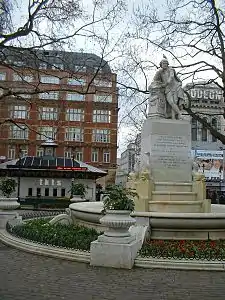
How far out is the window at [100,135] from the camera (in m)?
70.9

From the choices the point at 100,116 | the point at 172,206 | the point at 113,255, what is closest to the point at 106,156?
the point at 100,116

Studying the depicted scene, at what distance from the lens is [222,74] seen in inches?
847

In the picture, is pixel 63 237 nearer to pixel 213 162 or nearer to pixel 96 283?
pixel 96 283

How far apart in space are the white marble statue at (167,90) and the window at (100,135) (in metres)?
56.3

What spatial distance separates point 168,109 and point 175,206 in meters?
3.99

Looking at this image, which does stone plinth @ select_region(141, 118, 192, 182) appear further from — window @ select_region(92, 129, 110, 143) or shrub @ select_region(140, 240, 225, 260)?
window @ select_region(92, 129, 110, 143)

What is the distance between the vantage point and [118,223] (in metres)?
8.46

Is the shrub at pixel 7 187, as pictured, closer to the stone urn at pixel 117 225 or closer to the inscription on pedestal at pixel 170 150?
the inscription on pedestal at pixel 170 150

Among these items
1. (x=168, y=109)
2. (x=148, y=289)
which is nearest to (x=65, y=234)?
(x=148, y=289)

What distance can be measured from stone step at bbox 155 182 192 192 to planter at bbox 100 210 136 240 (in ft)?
15.2

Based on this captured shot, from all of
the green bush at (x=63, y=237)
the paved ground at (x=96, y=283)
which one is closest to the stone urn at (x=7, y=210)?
the green bush at (x=63, y=237)

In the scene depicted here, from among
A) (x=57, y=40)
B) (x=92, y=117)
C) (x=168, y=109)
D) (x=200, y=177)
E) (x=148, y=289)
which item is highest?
(x=92, y=117)

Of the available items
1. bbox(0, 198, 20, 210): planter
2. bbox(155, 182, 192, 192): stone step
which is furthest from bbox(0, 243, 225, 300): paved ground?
bbox(0, 198, 20, 210): planter

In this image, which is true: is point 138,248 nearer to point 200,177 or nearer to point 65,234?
point 65,234
